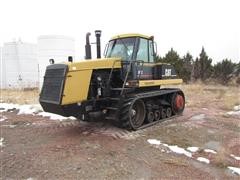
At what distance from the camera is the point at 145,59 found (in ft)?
29.9

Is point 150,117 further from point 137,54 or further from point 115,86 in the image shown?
point 137,54

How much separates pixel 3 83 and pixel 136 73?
77.3ft

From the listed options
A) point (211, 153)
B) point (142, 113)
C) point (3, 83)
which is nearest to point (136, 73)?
point (142, 113)

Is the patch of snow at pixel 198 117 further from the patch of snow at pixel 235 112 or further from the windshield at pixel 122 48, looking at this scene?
the windshield at pixel 122 48

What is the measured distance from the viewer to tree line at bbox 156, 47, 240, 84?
29766mm

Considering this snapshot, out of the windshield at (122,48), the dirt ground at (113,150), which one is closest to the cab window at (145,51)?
the windshield at (122,48)

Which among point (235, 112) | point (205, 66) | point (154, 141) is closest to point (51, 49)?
point (235, 112)

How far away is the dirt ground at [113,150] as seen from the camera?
18.1 ft

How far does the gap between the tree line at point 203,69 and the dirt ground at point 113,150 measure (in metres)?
20.5

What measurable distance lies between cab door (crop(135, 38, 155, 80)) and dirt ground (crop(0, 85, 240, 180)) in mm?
1462

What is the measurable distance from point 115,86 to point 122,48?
1.10 metres

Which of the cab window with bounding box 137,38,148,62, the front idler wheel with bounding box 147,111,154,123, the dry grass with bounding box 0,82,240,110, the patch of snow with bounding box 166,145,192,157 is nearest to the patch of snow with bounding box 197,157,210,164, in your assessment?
the patch of snow with bounding box 166,145,192,157

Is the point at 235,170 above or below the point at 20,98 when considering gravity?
below

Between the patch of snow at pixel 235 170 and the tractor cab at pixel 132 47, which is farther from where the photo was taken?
the tractor cab at pixel 132 47
